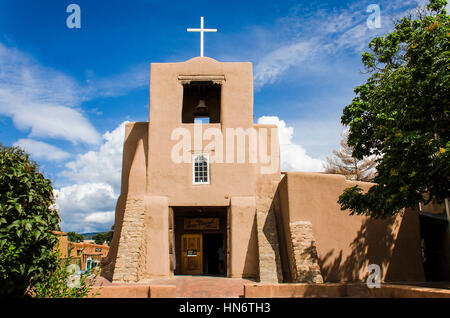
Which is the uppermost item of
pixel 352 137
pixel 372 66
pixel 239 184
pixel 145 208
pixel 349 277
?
pixel 372 66

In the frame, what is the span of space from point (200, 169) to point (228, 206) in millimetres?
2193

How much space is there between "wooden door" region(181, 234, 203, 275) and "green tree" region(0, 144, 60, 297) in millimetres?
12077

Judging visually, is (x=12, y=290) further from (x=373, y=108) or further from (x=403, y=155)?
(x=373, y=108)

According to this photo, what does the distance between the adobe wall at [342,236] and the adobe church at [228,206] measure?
0.04m

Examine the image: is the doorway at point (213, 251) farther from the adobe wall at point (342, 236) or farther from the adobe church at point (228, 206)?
the adobe wall at point (342, 236)

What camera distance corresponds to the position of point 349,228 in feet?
46.3

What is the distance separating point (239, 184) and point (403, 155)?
328 inches

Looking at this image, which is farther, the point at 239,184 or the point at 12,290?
the point at 239,184

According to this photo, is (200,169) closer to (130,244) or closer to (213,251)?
(130,244)

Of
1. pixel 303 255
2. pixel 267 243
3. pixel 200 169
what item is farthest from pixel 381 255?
pixel 200 169

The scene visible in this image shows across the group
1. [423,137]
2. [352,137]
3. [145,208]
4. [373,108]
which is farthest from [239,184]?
[423,137]

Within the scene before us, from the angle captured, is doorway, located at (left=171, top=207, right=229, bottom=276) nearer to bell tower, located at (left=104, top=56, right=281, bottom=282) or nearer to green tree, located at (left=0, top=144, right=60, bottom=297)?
bell tower, located at (left=104, top=56, right=281, bottom=282)

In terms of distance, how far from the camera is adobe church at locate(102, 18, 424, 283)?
1391 centimetres

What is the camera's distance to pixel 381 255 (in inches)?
562
